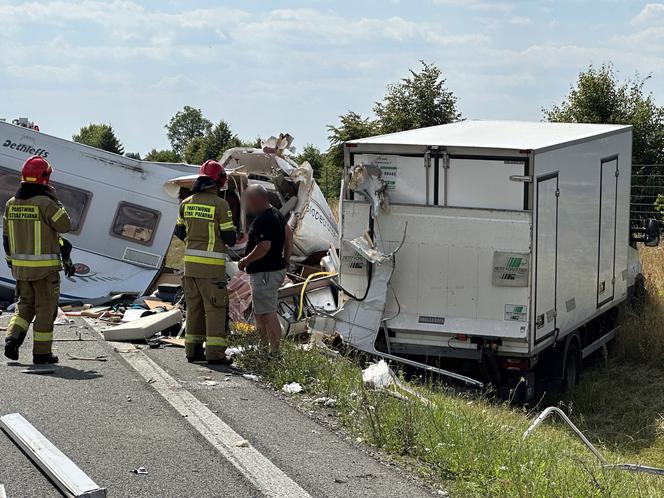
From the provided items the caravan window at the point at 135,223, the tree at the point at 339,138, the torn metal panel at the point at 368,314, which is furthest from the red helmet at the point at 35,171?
the tree at the point at 339,138

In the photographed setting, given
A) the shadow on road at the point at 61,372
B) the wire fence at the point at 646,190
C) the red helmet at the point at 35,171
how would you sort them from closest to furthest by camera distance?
the shadow on road at the point at 61,372, the red helmet at the point at 35,171, the wire fence at the point at 646,190

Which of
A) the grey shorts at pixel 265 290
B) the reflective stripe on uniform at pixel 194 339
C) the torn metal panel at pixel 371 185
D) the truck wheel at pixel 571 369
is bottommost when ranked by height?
the truck wheel at pixel 571 369

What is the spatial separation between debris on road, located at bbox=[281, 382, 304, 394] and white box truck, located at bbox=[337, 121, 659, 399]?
2268 millimetres

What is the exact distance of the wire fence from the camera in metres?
23.3

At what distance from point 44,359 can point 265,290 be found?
213 centimetres

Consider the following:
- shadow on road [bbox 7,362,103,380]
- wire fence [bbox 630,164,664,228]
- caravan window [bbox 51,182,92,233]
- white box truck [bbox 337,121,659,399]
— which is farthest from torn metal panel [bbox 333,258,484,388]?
wire fence [bbox 630,164,664,228]

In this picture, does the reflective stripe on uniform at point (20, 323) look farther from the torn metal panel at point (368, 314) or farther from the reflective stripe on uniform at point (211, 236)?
the torn metal panel at point (368, 314)

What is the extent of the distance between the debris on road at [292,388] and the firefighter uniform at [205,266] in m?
1.28

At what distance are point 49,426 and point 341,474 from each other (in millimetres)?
2181

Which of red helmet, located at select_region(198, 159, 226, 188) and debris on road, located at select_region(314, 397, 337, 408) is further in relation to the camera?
red helmet, located at select_region(198, 159, 226, 188)

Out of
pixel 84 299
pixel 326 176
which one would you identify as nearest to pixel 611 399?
pixel 84 299

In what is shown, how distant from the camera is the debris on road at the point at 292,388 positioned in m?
8.37

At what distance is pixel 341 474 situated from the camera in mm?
6031

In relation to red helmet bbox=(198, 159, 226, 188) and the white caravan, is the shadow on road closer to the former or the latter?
red helmet bbox=(198, 159, 226, 188)
